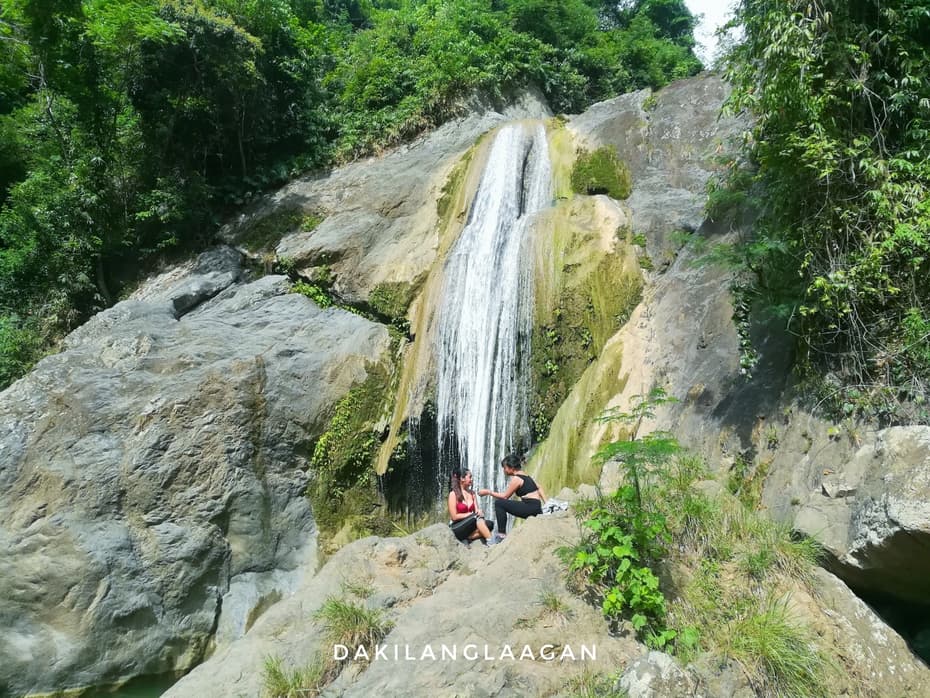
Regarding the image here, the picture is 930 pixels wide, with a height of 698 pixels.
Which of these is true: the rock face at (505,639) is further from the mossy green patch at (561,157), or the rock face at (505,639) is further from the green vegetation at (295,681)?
the mossy green patch at (561,157)

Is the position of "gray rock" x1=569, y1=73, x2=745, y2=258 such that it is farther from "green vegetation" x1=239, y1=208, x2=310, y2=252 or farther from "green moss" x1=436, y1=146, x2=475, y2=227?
"green vegetation" x1=239, y1=208, x2=310, y2=252

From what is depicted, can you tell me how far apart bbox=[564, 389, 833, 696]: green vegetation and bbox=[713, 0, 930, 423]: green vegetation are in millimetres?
1634

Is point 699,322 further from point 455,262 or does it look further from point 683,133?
point 683,133

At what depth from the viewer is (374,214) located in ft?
44.1

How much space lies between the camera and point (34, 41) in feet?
45.3

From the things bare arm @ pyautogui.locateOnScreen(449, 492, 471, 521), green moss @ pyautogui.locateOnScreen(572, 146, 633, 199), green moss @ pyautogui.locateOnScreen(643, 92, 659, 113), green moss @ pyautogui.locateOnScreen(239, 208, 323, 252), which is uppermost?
green moss @ pyautogui.locateOnScreen(643, 92, 659, 113)

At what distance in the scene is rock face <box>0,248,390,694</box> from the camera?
7.51m

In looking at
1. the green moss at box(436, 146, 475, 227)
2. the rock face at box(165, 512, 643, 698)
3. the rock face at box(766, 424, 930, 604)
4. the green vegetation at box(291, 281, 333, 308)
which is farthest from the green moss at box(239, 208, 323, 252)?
the rock face at box(766, 424, 930, 604)

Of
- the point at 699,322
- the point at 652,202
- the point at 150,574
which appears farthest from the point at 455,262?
the point at 150,574

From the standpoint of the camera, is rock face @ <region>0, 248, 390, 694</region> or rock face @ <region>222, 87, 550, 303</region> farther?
rock face @ <region>222, 87, 550, 303</region>

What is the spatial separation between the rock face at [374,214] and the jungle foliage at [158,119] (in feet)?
3.25

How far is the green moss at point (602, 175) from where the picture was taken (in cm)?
1149

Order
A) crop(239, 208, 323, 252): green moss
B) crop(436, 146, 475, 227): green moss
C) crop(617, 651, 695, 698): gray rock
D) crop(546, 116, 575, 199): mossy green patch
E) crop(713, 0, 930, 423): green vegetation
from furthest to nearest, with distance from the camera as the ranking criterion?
crop(239, 208, 323, 252): green moss < crop(436, 146, 475, 227): green moss < crop(546, 116, 575, 199): mossy green patch < crop(713, 0, 930, 423): green vegetation < crop(617, 651, 695, 698): gray rock

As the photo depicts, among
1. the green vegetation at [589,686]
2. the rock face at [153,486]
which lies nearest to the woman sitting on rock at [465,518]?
the green vegetation at [589,686]
